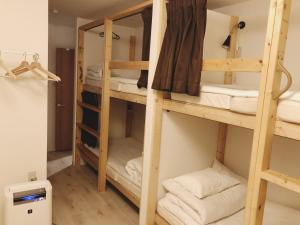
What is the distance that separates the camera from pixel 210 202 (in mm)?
2047

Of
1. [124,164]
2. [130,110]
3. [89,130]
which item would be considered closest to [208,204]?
[124,164]

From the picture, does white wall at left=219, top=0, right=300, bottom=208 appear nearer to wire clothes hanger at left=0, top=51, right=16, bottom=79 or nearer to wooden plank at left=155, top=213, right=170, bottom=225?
wooden plank at left=155, top=213, right=170, bottom=225

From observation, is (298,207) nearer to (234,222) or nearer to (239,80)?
(234,222)

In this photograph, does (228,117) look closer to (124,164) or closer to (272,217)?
(272,217)

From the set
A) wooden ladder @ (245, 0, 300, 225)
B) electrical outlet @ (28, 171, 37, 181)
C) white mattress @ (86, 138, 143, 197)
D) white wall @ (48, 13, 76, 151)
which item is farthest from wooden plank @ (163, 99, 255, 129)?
white wall @ (48, 13, 76, 151)

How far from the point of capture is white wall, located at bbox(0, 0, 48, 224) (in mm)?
2123

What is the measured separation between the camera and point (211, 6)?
2748mm

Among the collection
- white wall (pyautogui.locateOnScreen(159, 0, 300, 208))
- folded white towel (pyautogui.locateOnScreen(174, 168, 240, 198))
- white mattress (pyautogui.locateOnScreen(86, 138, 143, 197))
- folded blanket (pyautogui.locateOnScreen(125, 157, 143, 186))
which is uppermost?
white wall (pyautogui.locateOnScreen(159, 0, 300, 208))

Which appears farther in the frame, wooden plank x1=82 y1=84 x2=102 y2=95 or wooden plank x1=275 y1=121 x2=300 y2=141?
wooden plank x1=82 y1=84 x2=102 y2=95

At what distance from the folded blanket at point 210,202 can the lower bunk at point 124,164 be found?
57 centimetres

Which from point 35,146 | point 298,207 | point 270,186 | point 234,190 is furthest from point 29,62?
point 298,207

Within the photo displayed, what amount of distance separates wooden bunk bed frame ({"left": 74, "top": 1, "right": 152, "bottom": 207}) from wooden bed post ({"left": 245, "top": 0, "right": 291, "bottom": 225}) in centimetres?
121

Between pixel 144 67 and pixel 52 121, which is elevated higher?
pixel 144 67

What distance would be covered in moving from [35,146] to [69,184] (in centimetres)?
132
